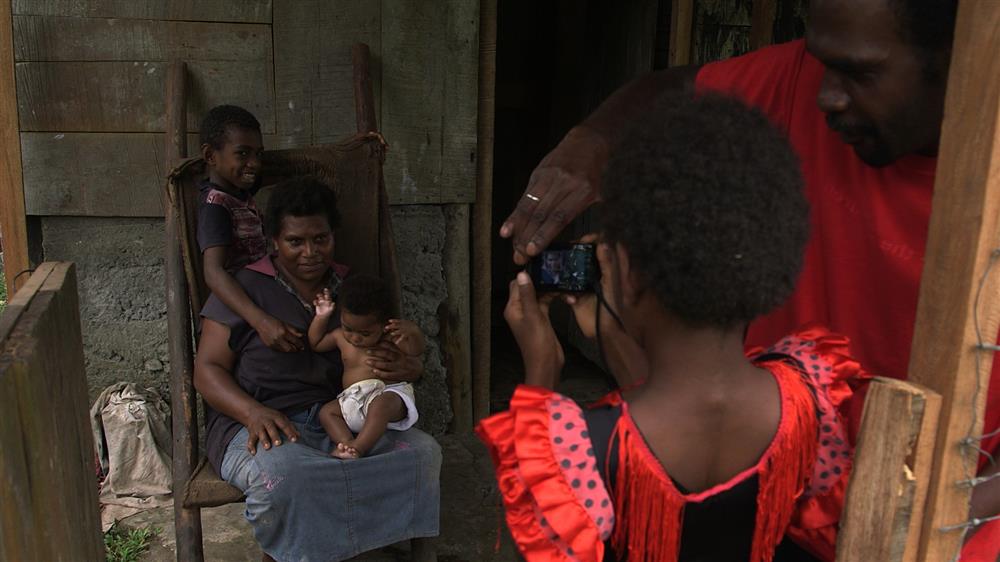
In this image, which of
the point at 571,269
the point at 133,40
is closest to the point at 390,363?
the point at 571,269

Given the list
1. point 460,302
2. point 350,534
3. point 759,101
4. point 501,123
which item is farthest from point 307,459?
point 501,123

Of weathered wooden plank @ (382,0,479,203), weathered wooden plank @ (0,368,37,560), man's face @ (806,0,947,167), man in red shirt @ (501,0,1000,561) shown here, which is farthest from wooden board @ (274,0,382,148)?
man's face @ (806,0,947,167)

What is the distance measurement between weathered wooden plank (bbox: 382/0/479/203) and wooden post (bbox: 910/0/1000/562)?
2847 mm

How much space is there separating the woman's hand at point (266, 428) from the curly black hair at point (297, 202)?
63 centimetres

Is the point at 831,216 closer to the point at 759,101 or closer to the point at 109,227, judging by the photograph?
the point at 759,101

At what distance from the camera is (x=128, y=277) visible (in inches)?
139

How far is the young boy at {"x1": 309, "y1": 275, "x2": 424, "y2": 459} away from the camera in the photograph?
268 cm

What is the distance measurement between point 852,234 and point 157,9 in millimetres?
2922

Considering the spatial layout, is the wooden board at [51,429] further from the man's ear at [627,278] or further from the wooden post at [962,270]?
the wooden post at [962,270]

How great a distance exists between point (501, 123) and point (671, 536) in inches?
199

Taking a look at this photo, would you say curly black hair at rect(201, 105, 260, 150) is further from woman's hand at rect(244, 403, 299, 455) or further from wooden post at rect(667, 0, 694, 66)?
wooden post at rect(667, 0, 694, 66)

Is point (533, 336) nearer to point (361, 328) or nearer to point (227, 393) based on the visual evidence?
point (361, 328)

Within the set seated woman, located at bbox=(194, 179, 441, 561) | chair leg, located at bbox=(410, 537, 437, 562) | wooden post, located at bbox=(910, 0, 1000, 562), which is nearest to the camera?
wooden post, located at bbox=(910, 0, 1000, 562)

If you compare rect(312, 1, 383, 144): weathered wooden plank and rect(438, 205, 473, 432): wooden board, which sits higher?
rect(312, 1, 383, 144): weathered wooden plank
